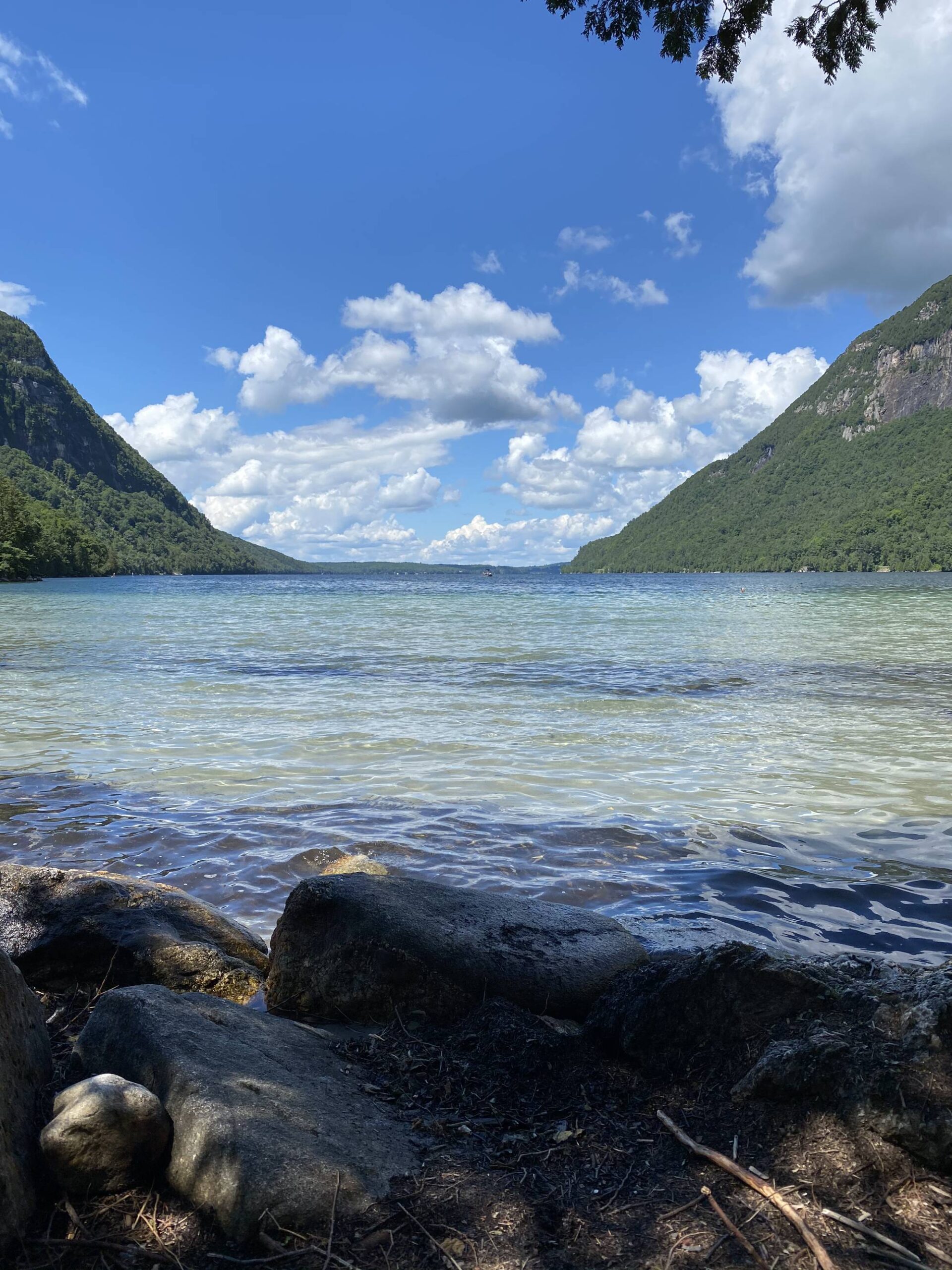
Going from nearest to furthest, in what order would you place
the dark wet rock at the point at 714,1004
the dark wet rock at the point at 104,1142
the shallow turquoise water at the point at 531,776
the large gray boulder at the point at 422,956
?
the dark wet rock at the point at 104,1142 < the dark wet rock at the point at 714,1004 < the large gray boulder at the point at 422,956 < the shallow turquoise water at the point at 531,776

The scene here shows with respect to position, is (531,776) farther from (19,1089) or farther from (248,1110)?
(19,1089)

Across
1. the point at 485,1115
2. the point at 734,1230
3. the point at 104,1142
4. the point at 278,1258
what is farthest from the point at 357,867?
the point at 734,1230

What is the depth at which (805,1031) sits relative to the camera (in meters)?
2.89

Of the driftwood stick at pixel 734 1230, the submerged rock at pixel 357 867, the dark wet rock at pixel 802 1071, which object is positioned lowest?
the submerged rock at pixel 357 867

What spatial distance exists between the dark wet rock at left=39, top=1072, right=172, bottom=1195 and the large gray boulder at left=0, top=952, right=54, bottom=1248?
7 cm

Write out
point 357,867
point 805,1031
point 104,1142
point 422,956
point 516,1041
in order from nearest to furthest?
point 104,1142 → point 805,1031 → point 516,1041 → point 422,956 → point 357,867

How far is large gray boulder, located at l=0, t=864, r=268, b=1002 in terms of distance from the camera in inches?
165

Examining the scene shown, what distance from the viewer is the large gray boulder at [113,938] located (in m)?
4.20

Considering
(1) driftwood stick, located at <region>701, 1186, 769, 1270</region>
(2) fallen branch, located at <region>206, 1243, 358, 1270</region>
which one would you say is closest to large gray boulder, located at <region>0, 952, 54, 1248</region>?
(2) fallen branch, located at <region>206, 1243, 358, 1270</region>

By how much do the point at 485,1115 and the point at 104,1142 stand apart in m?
1.27

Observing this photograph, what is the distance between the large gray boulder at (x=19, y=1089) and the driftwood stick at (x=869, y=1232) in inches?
88.1

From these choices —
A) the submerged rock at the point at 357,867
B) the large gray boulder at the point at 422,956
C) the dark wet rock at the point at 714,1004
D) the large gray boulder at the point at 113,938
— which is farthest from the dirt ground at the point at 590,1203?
the submerged rock at the point at 357,867

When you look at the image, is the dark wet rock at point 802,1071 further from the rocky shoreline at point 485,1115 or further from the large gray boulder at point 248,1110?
the large gray boulder at point 248,1110

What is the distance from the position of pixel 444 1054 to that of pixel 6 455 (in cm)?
23278
